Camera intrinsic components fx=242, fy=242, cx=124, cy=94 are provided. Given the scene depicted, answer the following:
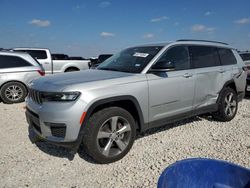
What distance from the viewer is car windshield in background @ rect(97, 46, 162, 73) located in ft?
13.1

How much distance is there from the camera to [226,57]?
17.8 feet

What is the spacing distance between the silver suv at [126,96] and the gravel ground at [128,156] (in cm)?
30

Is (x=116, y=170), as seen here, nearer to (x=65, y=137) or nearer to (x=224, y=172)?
(x=65, y=137)

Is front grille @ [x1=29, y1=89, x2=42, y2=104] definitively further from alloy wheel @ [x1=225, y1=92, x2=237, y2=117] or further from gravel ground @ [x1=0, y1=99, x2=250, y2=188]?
alloy wheel @ [x1=225, y1=92, x2=237, y2=117]

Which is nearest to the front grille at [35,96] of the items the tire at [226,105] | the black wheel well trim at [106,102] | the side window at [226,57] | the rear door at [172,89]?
the black wheel well trim at [106,102]

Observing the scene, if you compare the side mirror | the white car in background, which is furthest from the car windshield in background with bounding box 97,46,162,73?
the white car in background

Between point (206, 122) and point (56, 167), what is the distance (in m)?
3.44

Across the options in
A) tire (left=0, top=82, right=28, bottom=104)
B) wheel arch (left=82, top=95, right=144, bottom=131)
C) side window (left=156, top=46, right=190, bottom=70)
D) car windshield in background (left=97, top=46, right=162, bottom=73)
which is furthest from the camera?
tire (left=0, top=82, right=28, bottom=104)

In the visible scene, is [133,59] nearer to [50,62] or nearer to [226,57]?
[226,57]

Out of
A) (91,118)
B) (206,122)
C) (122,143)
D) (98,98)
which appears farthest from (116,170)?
(206,122)

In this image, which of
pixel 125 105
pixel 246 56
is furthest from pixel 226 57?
pixel 246 56

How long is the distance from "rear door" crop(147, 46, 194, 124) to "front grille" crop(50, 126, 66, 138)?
140 centimetres

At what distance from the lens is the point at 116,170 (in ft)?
11.1

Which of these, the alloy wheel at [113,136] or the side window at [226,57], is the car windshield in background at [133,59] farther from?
the side window at [226,57]
